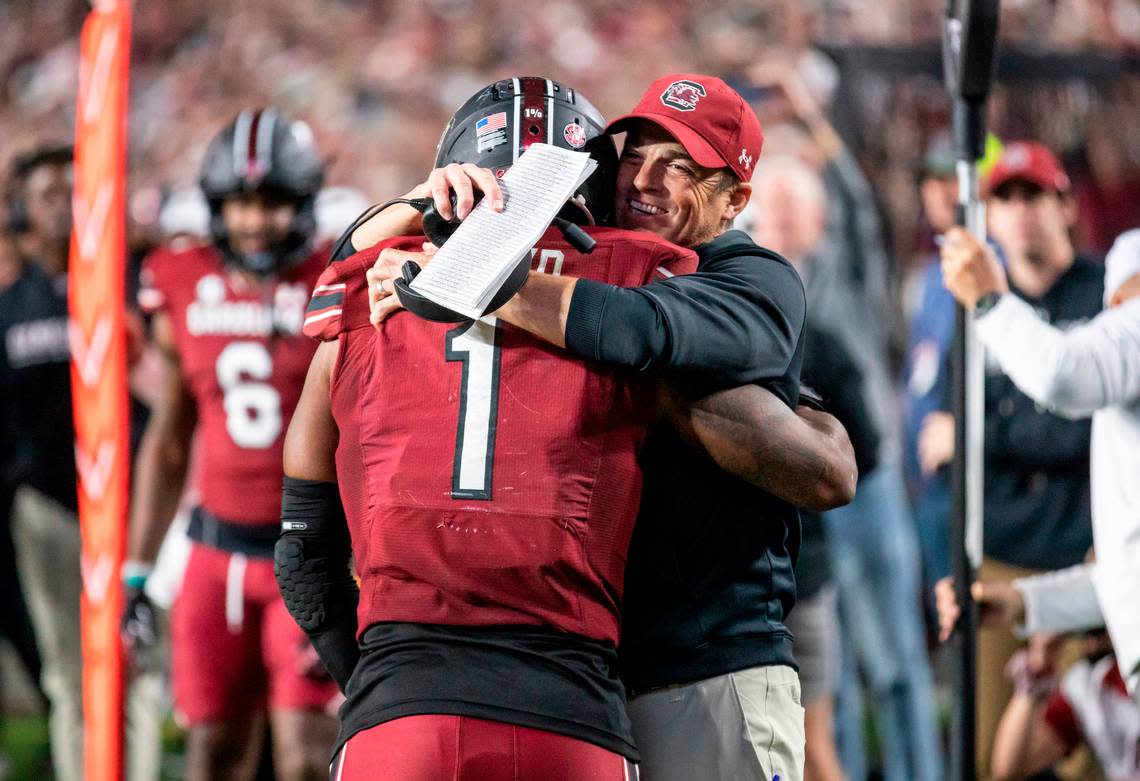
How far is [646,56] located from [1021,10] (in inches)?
80.1

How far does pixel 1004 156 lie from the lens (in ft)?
17.1

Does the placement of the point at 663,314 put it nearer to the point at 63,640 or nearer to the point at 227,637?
the point at 227,637

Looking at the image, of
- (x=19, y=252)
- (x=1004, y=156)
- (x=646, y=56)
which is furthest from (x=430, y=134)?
(x=1004, y=156)

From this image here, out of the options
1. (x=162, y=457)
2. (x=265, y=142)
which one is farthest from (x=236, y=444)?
(x=265, y=142)

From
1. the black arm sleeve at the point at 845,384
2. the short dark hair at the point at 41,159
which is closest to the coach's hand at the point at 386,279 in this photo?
the black arm sleeve at the point at 845,384

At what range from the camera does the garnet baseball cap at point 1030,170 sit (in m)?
5.02

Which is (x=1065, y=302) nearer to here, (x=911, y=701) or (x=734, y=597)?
(x=911, y=701)

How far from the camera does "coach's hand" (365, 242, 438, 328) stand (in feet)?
6.28

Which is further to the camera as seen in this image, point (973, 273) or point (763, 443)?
A: point (973, 273)

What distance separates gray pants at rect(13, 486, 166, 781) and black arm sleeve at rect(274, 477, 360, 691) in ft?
9.75

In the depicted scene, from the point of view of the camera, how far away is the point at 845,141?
22.2ft

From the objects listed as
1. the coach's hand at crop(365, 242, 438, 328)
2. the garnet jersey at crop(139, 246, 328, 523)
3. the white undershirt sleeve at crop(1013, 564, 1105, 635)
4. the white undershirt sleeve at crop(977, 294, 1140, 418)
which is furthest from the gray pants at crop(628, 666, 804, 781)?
the garnet jersey at crop(139, 246, 328, 523)

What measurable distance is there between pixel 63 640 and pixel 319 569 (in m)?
3.63

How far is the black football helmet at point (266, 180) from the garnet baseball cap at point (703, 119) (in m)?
2.34
